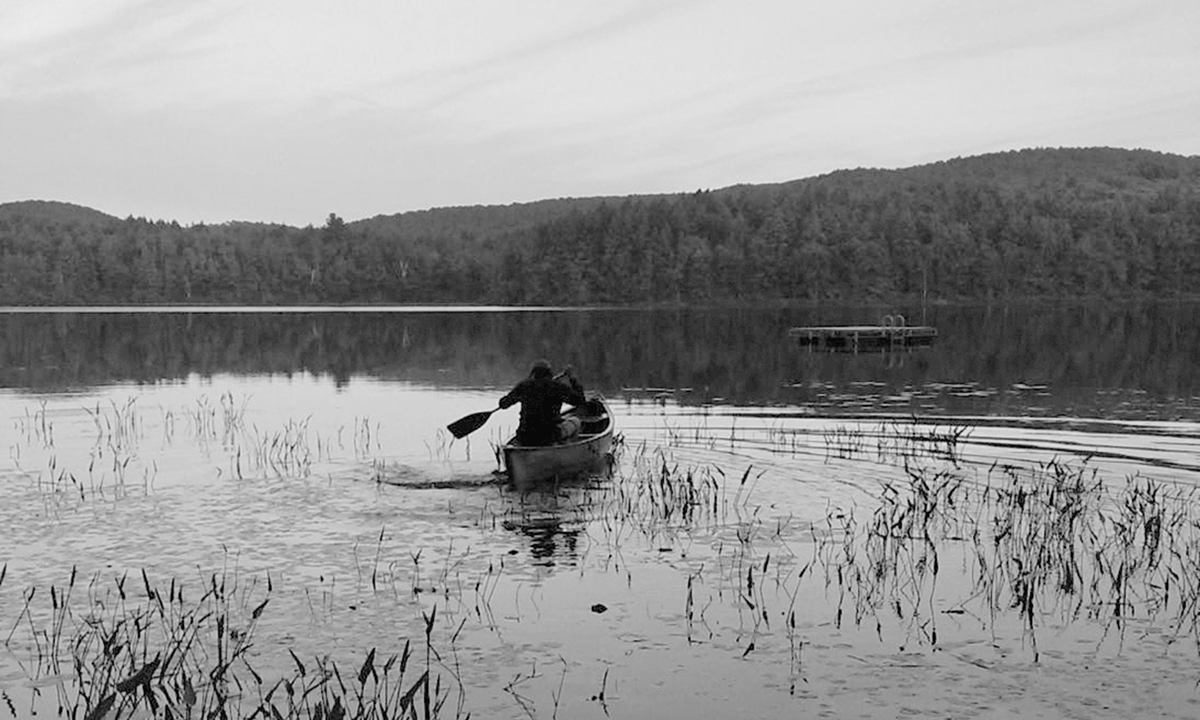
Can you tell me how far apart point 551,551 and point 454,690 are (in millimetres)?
5131

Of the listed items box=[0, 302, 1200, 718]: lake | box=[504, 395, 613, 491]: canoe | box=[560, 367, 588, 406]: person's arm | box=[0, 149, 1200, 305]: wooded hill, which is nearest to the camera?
box=[0, 302, 1200, 718]: lake

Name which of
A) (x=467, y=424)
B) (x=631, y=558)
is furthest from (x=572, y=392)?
(x=631, y=558)

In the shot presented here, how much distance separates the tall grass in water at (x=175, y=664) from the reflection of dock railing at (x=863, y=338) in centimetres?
5221

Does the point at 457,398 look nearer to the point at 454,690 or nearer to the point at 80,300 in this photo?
the point at 454,690

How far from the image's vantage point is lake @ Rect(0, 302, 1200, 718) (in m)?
9.91

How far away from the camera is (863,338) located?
66.8 m

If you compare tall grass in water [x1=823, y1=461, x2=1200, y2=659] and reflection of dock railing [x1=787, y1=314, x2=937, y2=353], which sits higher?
reflection of dock railing [x1=787, y1=314, x2=937, y2=353]

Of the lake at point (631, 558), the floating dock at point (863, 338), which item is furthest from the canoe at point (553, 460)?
the floating dock at point (863, 338)

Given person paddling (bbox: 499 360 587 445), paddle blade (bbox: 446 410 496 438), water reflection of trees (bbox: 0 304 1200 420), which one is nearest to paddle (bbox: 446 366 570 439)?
paddle blade (bbox: 446 410 496 438)

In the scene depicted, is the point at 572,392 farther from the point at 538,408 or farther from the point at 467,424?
the point at 467,424

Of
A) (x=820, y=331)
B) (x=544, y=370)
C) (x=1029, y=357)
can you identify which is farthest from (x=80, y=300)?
(x=544, y=370)

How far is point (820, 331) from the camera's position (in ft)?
211

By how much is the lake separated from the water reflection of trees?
6.15 m

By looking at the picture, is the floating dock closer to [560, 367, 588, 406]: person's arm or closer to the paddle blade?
[560, 367, 588, 406]: person's arm
